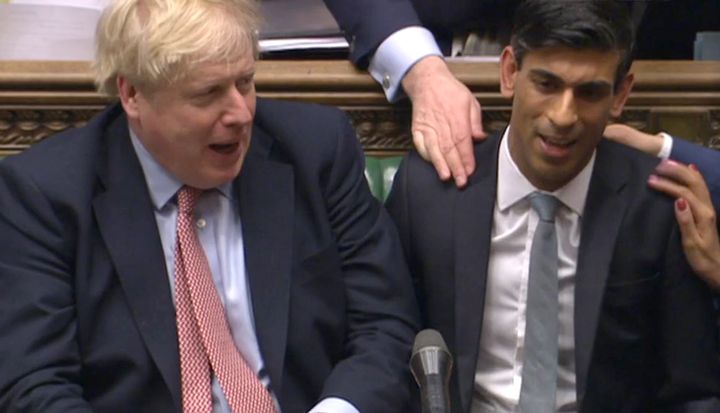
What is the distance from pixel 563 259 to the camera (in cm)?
216

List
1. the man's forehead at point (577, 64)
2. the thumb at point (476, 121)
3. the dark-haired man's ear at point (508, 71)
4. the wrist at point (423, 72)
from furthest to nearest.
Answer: the wrist at point (423, 72), the thumb at point (476, 121), the dark-haired man's ear at point (508, 71), the man's forehead at point (577, 64)

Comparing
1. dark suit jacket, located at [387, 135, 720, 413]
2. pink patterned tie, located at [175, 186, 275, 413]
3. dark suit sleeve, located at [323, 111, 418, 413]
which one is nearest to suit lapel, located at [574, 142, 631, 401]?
dark suit jacket, located at [387, 135, 720, 413]

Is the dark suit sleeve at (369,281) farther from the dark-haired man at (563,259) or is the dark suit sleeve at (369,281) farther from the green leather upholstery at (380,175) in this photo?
the green leather upholstery at (380,175)

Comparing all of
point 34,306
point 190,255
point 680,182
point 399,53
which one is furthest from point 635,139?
point 34,306

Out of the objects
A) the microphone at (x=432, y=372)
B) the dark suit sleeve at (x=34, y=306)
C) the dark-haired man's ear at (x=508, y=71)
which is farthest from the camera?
the dark-haired man's ear at (x=508, y=71)

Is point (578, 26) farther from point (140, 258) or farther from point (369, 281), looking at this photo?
point (140, 258)

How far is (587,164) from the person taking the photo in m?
2.17

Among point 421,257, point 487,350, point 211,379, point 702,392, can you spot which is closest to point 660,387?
point 702,392

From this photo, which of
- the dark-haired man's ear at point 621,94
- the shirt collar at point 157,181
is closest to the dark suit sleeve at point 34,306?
the shirt collar at point 157,181

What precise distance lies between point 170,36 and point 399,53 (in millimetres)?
546

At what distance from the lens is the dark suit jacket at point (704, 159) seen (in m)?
2.25

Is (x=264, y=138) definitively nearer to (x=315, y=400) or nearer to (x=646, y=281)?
(x=315, y=400)

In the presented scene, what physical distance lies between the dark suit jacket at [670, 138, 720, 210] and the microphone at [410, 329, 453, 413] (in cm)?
72

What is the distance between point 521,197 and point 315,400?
1.36 ft
